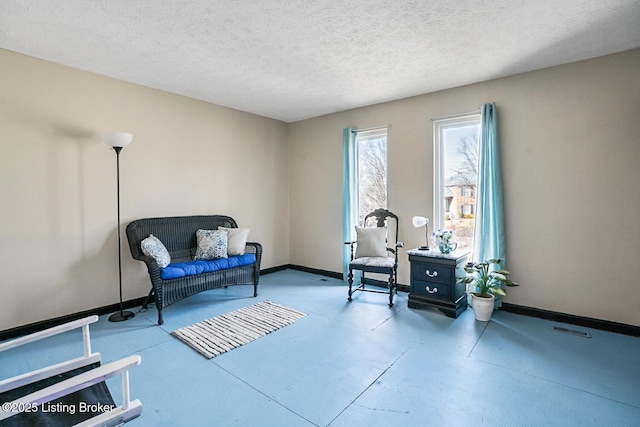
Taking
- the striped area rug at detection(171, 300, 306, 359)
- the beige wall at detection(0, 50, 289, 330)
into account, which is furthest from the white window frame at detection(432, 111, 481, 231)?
the beige wall at detection(0, 50, 289, 330)

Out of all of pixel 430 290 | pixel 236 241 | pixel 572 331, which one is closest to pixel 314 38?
pixel 236 241

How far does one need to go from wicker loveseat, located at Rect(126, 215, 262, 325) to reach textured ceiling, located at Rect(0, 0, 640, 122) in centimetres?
176

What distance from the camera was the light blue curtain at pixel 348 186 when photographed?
4.78m

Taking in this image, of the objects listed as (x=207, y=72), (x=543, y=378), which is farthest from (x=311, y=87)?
(x=543, y=378)

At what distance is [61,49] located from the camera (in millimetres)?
2879

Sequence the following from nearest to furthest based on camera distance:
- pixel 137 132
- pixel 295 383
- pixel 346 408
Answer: pixel 346 408 → pixel 295 383 → pixel 137 132

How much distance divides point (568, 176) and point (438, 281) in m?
1.71

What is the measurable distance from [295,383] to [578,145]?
3.51 metres

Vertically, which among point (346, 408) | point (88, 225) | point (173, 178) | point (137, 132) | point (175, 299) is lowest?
point (346, 408)

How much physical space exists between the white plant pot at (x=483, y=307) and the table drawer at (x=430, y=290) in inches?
11.3

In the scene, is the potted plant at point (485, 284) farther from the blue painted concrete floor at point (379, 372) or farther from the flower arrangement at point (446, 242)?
the flower arrangement at point (446, 242)

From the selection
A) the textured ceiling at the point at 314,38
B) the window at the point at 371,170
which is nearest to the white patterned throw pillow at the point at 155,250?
the textured ceiling at the point at 314,38

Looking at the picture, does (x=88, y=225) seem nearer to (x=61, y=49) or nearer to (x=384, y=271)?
(x=61, y=49)

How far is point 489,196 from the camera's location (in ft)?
11.7
